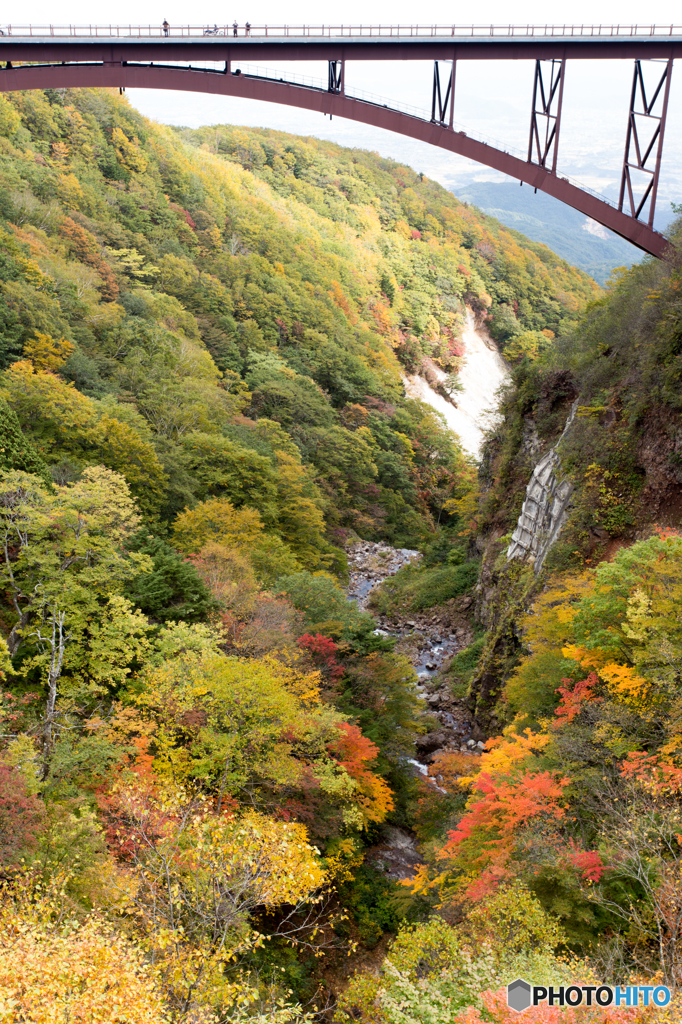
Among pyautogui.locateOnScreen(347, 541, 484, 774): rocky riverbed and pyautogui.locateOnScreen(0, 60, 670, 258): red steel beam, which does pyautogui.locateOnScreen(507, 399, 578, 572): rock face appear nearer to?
pyautogui.locateOnScreen(347, 541, 484, 774): rocky riverbed

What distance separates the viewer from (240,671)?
17.2 meters

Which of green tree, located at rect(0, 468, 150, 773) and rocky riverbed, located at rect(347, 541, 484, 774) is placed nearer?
green tree, located at rect(0, 468, 150, 773)

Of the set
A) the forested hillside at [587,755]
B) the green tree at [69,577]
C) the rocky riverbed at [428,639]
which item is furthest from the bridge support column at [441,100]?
the rocky riverbed at [428,639]

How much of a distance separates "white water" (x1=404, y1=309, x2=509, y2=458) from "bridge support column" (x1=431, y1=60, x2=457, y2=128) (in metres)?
43.4

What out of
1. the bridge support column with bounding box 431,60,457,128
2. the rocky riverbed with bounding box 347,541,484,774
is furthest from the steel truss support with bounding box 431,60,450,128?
the rocky riverbed with bounding box 347,541,484,774

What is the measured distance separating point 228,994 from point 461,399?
2762 inches

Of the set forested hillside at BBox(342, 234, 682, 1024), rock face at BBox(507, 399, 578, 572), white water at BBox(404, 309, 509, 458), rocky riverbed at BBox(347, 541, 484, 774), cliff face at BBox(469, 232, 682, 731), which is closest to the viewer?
forested hillside at BBox(342, 234, 682, 1024)

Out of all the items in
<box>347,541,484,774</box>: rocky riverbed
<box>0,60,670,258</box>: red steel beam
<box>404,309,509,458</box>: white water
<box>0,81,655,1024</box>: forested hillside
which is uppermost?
<box>0,60,670,258</box>: red steel beam

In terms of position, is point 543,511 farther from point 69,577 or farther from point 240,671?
point 69,577

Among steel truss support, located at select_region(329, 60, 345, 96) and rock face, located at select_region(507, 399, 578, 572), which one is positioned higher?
steel truss support, located at select_region(329, 60, 345, 96)

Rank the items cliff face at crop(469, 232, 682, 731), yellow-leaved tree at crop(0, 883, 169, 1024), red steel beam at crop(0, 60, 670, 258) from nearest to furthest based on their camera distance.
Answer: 1. yellow-leaved tree at crop(0, 883, 169, 1024)
2. cliff face at crop(469, 232, 682, 731)
3. red steel beam at crop(0, 60, 670, 258)

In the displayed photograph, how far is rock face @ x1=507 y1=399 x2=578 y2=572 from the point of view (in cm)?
2334

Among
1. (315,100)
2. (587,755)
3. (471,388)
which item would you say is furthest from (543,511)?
(471,388)

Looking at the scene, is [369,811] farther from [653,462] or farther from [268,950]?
[653,462]
